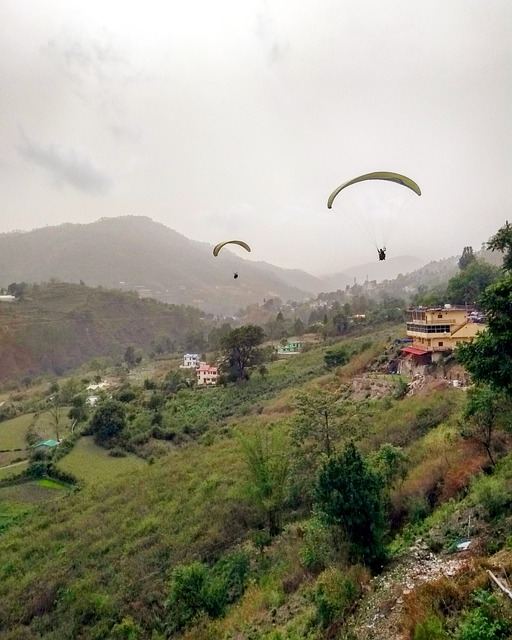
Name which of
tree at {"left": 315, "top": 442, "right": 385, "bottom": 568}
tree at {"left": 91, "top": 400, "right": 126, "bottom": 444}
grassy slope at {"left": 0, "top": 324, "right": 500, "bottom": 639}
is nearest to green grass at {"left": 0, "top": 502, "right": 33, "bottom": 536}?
grassy slope at {"left": 0, "top": 324, "right": 500, "bottom": 639}

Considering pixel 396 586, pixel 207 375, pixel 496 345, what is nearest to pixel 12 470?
pixel 207 375

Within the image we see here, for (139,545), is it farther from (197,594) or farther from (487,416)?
(487,416)

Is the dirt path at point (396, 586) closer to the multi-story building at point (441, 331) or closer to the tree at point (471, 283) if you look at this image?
the multi-story building at point (441, 331)

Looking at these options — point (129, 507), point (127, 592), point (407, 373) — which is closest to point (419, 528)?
point (127, 592)

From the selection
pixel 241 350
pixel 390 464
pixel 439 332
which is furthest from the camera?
pixel 241 350

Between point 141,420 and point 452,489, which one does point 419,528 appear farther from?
point 141,420
